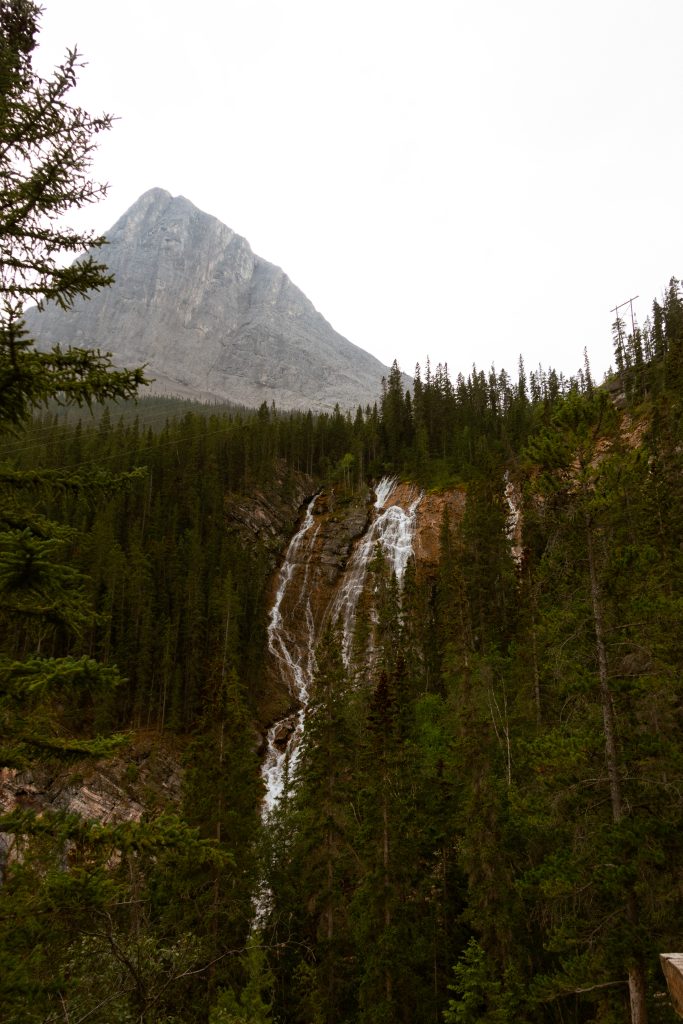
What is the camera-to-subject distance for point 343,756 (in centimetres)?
2302

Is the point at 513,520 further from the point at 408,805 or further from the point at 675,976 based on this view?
Result: the point at 675,976

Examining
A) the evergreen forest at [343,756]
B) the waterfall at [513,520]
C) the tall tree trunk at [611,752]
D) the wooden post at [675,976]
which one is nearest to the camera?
the wooden post at [675,976]

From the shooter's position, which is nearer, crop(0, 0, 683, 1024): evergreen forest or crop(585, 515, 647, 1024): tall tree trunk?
crop(0, 0, 683, 1024): evergreen forest

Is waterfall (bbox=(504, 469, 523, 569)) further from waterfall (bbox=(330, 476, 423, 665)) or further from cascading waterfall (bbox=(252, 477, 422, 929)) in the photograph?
cascading waterfall (bbox=(252, 477, 422, 929))

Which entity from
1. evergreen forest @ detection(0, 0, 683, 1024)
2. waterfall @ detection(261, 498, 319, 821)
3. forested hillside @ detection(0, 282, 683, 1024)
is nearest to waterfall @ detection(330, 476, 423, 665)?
evergreen forest @ detection(0, 0, 683, 1024)

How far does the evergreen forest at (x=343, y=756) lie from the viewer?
20.6 feet

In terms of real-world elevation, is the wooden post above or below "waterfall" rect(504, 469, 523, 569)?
below

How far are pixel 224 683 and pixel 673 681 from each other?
60.8 ft

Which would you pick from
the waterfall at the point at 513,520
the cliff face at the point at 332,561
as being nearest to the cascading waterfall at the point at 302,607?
the cliff face at the point at 332,561

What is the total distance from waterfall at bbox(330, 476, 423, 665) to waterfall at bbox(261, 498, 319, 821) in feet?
11.9

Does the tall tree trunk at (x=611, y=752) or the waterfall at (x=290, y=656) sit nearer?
the tall tree trunk at (x=611, y=752)

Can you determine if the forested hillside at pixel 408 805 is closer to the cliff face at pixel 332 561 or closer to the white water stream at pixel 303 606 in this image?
the white water stream at pixel 303 606

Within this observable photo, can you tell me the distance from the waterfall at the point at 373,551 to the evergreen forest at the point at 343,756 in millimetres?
2799

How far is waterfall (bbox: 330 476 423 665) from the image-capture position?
6131cm
